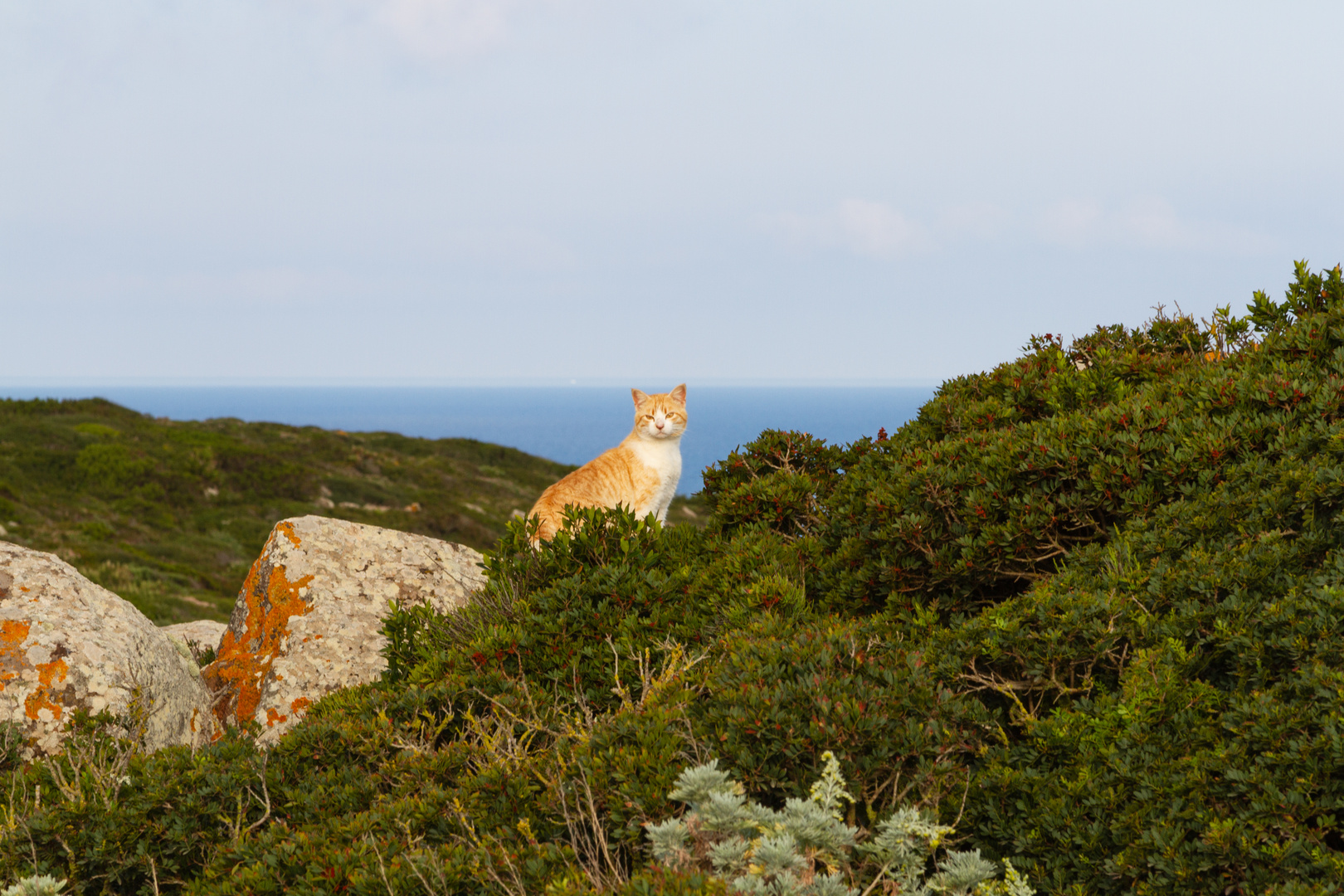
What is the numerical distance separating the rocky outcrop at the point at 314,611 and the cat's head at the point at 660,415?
287 centimetres

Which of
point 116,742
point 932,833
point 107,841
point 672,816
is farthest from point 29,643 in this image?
point 932,833

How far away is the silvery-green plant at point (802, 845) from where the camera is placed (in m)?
3.07

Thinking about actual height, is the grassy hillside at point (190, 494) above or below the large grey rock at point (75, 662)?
below

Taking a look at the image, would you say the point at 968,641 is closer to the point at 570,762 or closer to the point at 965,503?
the point at 965,503

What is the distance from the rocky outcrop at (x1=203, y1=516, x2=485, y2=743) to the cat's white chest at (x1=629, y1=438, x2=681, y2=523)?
2412 mm

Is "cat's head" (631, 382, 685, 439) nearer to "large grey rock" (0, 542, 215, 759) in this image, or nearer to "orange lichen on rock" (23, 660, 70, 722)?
"large grey rock" (0, 542, 215, 759)

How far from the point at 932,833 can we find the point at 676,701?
1.34m

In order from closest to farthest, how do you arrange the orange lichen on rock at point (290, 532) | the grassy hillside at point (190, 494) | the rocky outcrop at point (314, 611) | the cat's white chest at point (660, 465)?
the rocky outcrop at point (314, 611) → the orange lichen on rock at point (290, 532) → the cat's white chest at point (660, 465) → the grassy hillside at point (190, 494)

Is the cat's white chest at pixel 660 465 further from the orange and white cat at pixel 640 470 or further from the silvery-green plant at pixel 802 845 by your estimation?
the silvery-green plant at pixel 802 845

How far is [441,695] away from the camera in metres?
4.99

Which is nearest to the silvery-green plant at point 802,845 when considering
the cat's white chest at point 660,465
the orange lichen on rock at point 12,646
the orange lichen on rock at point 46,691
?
the orange lichen on rock at point 46,691

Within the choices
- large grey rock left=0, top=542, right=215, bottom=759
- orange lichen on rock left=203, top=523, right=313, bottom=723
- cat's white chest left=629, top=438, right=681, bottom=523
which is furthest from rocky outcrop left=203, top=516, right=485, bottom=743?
cat's white chest left=629, top=438, right=681, bottom=523

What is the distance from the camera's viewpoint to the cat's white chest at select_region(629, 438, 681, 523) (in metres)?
10.2

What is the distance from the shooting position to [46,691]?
19.9ft
